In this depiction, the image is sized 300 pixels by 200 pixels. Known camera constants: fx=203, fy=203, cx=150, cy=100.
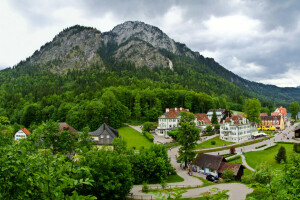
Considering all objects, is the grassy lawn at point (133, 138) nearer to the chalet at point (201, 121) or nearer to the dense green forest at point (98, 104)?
the dense green forest at point (98, 104)

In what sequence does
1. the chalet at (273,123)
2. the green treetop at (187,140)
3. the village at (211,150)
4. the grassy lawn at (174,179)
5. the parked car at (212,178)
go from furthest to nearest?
the chalet at (273,123) < the green treetop at (187,140) < the parked car at (212,178) < the grassy lawn at (174,179) < the village at (211,150)

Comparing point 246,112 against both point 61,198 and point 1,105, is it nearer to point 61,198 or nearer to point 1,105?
point 61,198

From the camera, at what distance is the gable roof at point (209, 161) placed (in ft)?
121

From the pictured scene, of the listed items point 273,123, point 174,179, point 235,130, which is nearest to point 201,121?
point 235,130

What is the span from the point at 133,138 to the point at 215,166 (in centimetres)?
2998

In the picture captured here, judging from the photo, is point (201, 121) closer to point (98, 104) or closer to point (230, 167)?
point (98, 104)

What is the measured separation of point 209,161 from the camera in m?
38.4

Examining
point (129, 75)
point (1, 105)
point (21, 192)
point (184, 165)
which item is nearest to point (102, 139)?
point (184, 165)

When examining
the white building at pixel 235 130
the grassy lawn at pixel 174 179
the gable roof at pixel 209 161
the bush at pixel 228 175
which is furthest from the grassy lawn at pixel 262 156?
the grassy lawn at pixel 174 179

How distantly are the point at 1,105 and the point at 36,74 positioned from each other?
242 feet

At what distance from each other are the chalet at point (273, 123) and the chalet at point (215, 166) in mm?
64084

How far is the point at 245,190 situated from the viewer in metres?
26.6

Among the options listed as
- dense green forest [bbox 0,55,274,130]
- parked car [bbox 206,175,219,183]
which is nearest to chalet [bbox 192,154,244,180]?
parked car [bbox 206,175,219,183]

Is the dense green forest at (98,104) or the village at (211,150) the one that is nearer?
the village at (211,150)
